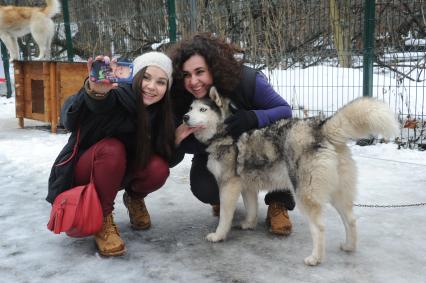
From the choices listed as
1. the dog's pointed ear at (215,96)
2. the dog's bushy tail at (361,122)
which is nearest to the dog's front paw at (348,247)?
the dog's bushy tail at (361,122)

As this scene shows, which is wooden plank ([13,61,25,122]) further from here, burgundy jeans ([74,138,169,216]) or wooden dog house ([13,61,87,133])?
burgundy jeans ([74,138,169,216])

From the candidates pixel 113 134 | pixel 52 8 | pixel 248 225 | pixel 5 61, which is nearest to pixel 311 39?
pixel 248 225

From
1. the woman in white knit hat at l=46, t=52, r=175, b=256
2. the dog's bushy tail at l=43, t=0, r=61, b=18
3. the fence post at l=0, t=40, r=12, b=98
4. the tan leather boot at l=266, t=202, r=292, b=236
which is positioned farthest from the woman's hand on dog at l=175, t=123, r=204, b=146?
the fence post at l=0, t=40, r=12, b=98

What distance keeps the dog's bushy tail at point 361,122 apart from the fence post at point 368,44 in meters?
2.54

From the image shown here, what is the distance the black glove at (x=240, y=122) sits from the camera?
8.35ft

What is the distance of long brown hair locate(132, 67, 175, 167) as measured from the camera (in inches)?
94.5

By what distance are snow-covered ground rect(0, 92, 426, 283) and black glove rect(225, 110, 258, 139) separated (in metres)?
0.64

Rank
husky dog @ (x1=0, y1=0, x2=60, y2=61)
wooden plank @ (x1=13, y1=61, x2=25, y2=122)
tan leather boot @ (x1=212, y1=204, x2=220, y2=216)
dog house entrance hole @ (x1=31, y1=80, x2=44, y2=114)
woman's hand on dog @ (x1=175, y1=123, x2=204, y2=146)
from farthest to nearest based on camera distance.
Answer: husky dog @ (x1=0, y1=0, x2=60, y2=61) → dog house entrance hole @ (x1=31, y1=80, x2=44, y2=114) → wooden plank @ (x1=13, y1=61, x2=25, y2=122) → tan leather boot @ (x1=212, y1=204, x2=220, y2=216) → woman's hand on dog @ (x1=175, y1=123, x2=204, y2=146)

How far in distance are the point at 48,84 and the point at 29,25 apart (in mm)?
3067

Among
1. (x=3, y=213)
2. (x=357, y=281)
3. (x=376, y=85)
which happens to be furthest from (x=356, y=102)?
(x=376, y=85)

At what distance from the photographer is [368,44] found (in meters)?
4.46

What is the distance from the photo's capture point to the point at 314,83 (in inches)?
229

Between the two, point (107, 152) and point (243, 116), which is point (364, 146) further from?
point (107, 152)

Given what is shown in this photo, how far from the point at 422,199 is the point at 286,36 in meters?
3.15
